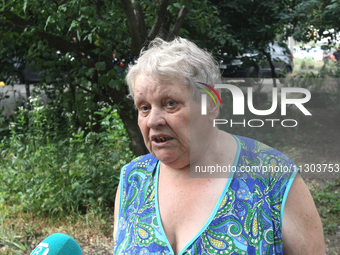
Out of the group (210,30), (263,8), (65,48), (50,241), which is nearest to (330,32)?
(263,8)

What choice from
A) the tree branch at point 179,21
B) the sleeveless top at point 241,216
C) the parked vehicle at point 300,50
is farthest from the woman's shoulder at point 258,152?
the parked vehicle at point 300,50

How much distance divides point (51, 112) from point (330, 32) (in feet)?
13.3

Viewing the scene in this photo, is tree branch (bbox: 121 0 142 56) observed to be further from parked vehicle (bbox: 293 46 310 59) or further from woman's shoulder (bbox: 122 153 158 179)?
parked vehicle (bbox: 293 46 310 59)

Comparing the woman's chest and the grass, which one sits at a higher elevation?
the woman's chest

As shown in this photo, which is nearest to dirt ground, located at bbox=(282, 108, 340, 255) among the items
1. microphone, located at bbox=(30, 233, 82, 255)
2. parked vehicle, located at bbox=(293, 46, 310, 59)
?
microphone, located at bbox=(30, 233, 82, 255)

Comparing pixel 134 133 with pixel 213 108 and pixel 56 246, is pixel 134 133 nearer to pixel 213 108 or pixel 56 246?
pixel 213 108

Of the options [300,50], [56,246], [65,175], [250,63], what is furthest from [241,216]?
[300,50]

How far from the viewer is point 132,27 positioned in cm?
321

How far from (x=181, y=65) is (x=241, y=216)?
24.0 inches

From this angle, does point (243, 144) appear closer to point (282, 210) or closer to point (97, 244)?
point (282, 210)

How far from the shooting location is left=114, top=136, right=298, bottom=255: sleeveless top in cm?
139

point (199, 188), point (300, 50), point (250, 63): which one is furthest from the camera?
point (300, 50)

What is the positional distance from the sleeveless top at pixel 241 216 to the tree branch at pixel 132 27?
1.87 m

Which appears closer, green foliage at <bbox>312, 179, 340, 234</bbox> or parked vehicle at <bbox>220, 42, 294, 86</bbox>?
green foliage at <bbox>312, 179, 340, 234</bbox>
